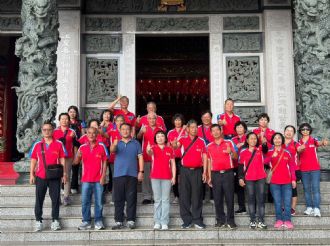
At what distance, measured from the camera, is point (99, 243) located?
664 cm

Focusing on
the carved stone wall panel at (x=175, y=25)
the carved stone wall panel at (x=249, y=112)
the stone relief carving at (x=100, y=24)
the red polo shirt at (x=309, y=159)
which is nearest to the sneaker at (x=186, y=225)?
the red polo shirt at (x=309, y=159)

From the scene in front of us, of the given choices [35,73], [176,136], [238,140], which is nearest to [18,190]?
[35,73]

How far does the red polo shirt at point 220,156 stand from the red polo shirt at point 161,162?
2.01 feet

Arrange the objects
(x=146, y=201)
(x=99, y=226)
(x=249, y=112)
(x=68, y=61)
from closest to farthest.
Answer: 1. (x=99, y=226)
2. (x=146, y=201)
3. (x=68, y=61)
4. (x=249, y=112)

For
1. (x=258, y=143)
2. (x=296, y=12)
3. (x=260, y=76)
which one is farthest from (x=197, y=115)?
(x=258, y=143)

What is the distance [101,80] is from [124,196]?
18.1 ft

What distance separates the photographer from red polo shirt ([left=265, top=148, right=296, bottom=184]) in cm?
705

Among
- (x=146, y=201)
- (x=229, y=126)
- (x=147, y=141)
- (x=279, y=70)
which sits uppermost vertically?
(x=279, y=70)

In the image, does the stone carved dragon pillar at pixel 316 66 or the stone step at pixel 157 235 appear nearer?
the stone step at pixel 157 235

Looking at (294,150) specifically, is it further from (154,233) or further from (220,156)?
(154,233)

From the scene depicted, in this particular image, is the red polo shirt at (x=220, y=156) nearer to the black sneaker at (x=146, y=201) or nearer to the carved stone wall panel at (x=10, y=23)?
the black sneaker at (x=146, y=201)

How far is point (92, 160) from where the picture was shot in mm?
7043

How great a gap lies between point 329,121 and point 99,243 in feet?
16.8

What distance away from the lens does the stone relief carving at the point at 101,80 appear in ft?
39.1
